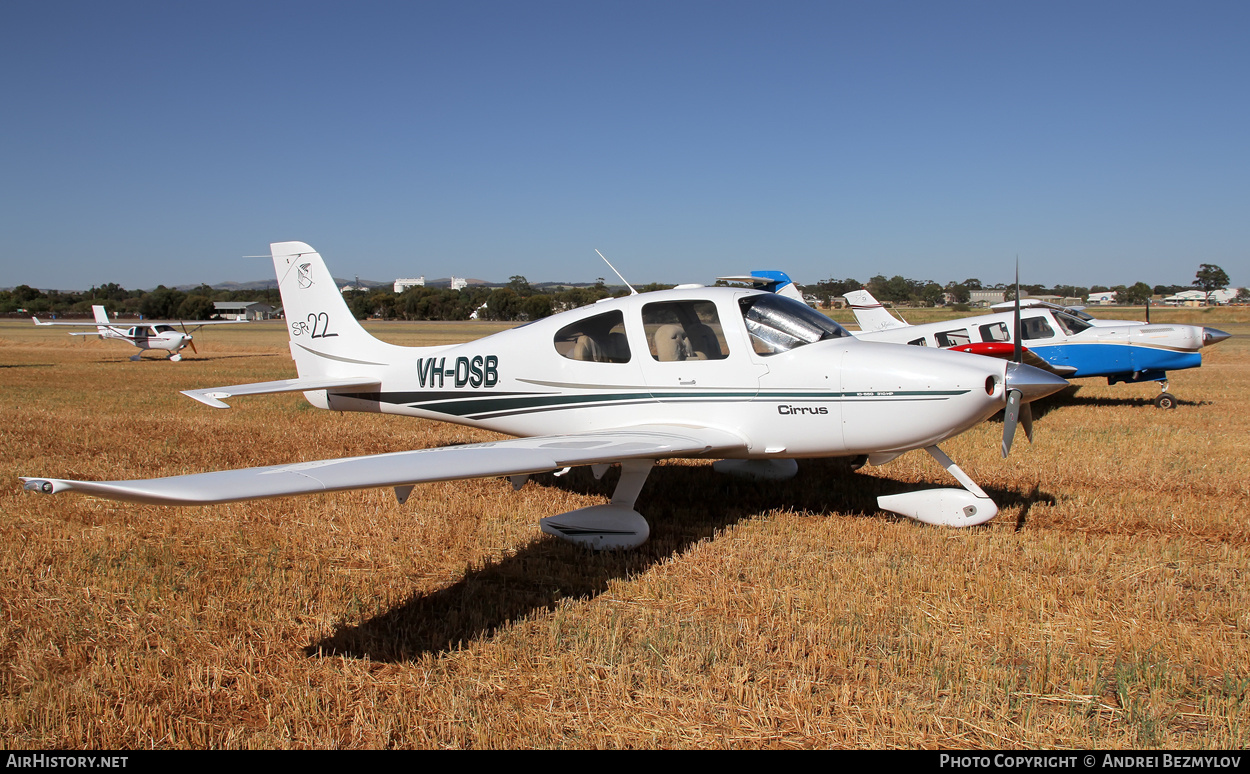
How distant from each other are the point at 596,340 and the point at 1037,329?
1169 cm

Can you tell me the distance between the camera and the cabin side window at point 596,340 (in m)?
6.87

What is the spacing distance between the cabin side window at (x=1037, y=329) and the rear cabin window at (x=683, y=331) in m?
10.9

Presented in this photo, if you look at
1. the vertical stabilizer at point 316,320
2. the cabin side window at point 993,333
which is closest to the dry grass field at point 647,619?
the vertical stabilizer at point 316,320

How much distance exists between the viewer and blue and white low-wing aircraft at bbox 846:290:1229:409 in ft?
46.8

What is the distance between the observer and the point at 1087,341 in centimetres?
1456

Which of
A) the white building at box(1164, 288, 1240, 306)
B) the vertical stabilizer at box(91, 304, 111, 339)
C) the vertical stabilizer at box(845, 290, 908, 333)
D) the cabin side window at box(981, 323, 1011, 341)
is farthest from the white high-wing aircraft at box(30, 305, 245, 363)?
the white building at box(1164, 288, 1240, 306)

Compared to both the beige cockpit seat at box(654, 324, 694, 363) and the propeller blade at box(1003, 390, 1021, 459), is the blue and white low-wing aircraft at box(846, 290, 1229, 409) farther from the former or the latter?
the beige cockpit seat at box(654, 324, 694, 363)

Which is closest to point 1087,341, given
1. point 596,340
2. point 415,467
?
point 596,340

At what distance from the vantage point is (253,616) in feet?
15.2

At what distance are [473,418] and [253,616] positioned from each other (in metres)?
3.33

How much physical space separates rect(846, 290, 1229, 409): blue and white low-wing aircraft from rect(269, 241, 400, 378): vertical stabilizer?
10234 mm

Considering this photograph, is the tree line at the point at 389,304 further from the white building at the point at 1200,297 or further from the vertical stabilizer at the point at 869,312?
the white building at the point at 1200,297
